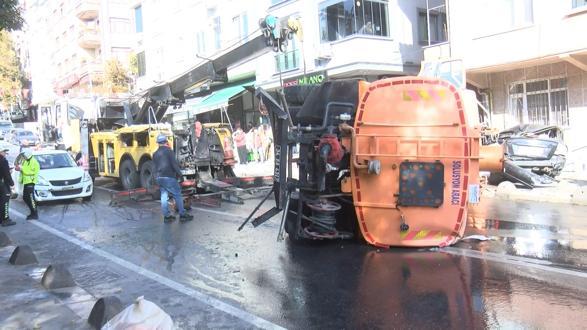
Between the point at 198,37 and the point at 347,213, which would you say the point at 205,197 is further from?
the point at 198,37

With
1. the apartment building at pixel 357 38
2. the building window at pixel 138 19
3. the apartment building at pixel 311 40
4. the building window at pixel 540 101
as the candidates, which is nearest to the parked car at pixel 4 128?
the building window at pixel 138 19

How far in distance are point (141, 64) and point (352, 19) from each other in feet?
73.1

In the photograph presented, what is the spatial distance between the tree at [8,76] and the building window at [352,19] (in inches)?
1738

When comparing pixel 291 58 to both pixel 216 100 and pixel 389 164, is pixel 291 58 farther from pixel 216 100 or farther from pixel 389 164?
pixel 389 164

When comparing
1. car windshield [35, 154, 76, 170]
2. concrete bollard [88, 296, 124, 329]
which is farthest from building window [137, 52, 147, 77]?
concrete bollard [88, 296, 124, 329]

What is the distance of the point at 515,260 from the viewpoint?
641 centimetres

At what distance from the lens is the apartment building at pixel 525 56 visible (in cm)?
1609

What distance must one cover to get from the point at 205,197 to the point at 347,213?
18.8 ft

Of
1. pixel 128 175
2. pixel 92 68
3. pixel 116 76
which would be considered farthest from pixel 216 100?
pixel 92 68

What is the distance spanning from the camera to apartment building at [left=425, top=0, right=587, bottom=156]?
16.1 meters

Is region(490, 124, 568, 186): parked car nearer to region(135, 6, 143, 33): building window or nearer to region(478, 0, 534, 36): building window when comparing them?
region(478, 0, 534, 36): building window

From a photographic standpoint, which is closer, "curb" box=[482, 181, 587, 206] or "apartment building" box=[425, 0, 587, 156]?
"curb" box=[482, 181, 587, 206]

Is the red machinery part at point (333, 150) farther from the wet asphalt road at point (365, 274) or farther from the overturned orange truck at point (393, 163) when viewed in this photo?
the wet asphalt road at point (365, 274)

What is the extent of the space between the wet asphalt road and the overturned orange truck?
0.36 metres
